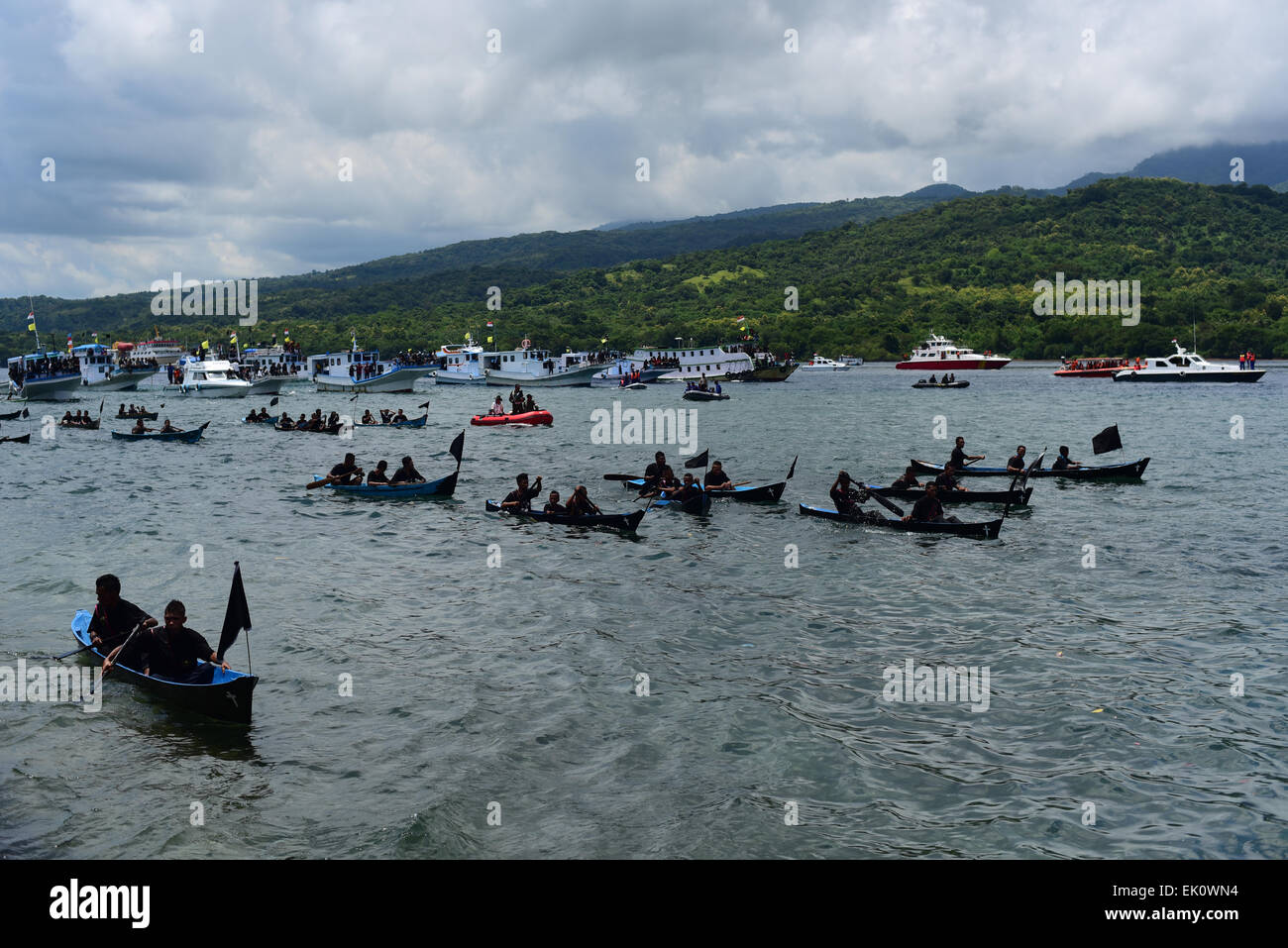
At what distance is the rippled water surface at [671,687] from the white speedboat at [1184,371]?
83.2 m

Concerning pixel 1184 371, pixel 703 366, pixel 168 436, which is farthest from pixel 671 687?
pixel 703 366

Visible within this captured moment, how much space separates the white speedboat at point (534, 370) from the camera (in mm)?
122188

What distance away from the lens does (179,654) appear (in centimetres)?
1432

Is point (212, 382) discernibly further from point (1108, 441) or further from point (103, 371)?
point (1108, 441)

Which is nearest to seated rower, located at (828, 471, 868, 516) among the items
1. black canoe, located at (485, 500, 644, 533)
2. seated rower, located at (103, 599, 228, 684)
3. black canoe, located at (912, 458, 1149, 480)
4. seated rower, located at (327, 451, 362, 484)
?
black canoe, located at (485, 500, 644, 533)

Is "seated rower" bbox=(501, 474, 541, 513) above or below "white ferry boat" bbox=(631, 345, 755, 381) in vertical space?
below

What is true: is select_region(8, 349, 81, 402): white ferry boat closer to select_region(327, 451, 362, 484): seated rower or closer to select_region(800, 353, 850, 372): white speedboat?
select_region(327, 451, 362, 484): seated rower

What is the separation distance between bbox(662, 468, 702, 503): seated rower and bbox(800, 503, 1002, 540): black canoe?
4.76 meters

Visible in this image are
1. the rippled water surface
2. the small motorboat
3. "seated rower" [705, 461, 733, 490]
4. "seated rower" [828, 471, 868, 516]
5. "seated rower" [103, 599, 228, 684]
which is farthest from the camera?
the small motorboat

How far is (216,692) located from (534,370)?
11025 cm

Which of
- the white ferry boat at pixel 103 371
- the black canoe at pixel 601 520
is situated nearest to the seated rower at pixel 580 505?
the black canoe at pixel 601 520

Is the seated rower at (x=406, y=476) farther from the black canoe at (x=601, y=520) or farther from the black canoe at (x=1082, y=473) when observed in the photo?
the black canoe at (x=1082, y=473)

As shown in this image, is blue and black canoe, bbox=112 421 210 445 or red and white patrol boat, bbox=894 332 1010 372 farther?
red and white patrol boat, bbox=894 332 1010 372

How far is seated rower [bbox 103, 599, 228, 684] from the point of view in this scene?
1410 cm
